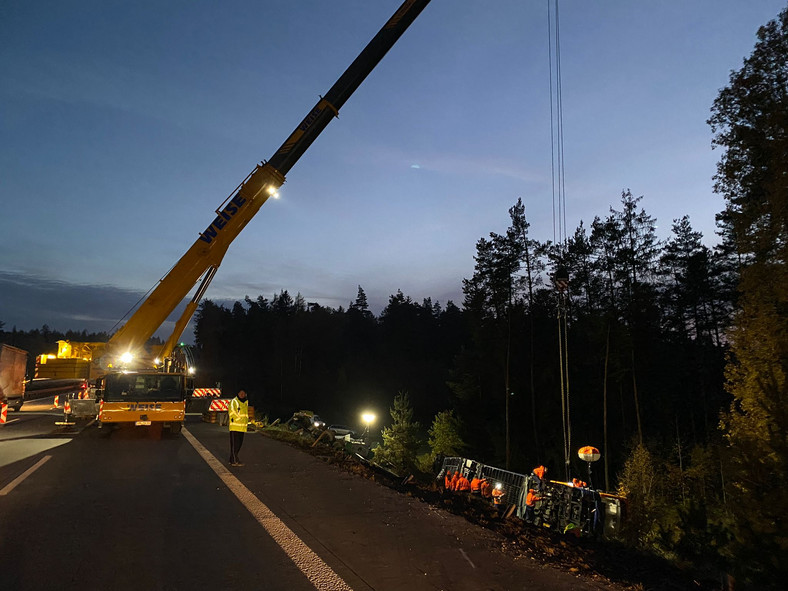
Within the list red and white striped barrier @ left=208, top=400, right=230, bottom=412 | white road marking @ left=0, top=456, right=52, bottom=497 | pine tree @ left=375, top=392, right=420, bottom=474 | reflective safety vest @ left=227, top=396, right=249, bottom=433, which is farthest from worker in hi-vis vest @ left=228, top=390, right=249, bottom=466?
pine tree @ left=375, top=392, right=420, bottom=474

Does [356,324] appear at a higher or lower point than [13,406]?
higher

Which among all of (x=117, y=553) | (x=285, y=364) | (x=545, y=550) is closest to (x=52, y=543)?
(x=117, y=553)

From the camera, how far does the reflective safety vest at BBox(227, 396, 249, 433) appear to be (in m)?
11.2

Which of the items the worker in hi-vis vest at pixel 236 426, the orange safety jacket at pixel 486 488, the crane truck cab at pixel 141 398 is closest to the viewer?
the worker in hi-vis vest at pixel 236 426

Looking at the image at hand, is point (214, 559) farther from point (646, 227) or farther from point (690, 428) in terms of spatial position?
point (690, 428)

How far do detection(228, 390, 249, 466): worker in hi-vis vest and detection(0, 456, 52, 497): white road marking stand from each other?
3.81 metres

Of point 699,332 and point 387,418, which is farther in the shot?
point 387,418

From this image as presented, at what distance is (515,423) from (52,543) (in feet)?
134

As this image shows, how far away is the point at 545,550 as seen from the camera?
18.6 feet

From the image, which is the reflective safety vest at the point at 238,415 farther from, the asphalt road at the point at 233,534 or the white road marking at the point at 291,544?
the white road marking at the point at 291,544

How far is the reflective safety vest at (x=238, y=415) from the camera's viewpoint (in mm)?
11219

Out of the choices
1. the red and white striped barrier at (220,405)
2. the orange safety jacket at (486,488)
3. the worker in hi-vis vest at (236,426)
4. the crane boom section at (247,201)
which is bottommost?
the orange safety jacket at (486,488)

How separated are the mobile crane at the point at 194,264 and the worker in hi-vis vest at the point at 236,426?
5.45 meters

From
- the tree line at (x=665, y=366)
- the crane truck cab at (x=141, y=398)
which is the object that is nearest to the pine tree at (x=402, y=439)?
the tree line at (x=665, y=366)
